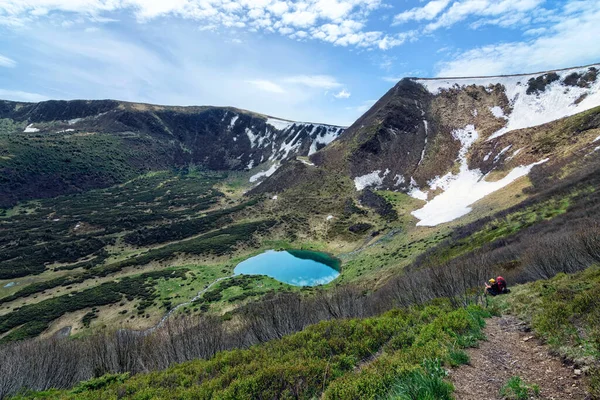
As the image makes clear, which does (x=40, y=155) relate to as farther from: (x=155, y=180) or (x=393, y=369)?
(x=393, y=369)

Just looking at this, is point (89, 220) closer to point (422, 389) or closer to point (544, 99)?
point (422, 389)

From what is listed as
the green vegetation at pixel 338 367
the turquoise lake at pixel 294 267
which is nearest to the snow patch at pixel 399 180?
the turquoise lake at pixel 294 267

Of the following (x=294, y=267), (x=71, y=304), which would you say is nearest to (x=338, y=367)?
(x=71, y=304)

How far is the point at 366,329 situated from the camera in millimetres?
15961

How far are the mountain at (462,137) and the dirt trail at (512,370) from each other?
70665 mm

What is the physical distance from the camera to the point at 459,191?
9000 centimetres

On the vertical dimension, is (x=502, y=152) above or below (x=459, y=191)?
above

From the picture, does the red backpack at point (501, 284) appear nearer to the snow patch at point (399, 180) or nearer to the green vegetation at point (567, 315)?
the green vegetation at point (567, 315)

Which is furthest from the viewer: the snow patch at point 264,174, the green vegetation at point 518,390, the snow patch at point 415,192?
the snow patch at point 264,174

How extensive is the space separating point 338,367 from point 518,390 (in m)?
7.39

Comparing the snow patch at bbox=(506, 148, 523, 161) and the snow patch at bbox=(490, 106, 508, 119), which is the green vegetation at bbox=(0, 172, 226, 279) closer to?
the snow patch at bbox=(506, 148, 523, 161)

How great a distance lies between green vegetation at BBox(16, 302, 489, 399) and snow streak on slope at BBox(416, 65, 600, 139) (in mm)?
112745

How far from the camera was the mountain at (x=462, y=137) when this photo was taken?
267ft

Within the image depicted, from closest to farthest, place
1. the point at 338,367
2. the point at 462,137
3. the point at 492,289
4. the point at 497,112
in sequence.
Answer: the point at 338,367 → the point at 492,289 → the point at 462,137 → the point at 497,112
